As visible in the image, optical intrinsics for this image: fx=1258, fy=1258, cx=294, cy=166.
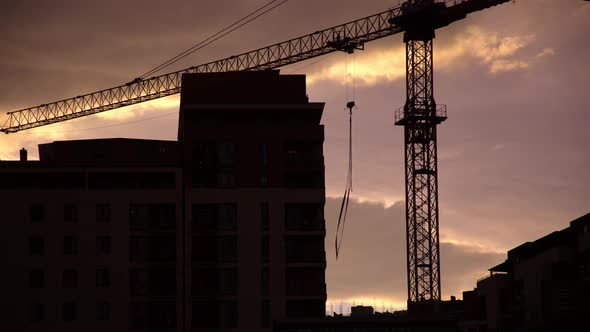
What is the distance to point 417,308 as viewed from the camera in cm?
19788

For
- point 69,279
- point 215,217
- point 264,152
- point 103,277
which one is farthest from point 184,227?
point 69,279

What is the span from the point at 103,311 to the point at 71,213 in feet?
46.4

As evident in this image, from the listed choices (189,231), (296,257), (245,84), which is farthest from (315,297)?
(245,84)

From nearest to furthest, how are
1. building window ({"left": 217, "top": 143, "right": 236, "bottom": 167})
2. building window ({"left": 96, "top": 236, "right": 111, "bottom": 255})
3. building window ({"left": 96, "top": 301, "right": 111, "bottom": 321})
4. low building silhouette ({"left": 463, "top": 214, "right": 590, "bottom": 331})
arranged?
low building silhouette ({"left": 463, "top": 214, "right": 590, "bottom": 331}) < building window ({"left": 96, "top": 301, "right": 111, "bottom": 321}) < building window ({"left": 96, "top": 236, "right": 111, "bottom": 255}) < building window ({"left": 217, "top": 143, "right": 236, "bottom": 167})

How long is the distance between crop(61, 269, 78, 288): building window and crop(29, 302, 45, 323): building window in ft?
13.5

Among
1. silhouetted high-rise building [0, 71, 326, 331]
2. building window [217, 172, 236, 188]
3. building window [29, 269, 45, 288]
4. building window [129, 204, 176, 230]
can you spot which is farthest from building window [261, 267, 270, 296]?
building window [29, 269, 45, 288]

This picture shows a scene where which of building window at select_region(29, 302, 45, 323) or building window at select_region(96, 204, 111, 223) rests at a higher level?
building window at select_region(96, 204, 111, 223)

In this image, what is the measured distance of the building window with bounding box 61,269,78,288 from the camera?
547ft

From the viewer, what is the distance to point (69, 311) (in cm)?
16512

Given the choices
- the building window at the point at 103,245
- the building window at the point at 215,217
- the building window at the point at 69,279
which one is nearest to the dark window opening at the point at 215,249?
the building window at the point at 215,217

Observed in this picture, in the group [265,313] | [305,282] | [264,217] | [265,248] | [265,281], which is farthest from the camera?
[264,217]

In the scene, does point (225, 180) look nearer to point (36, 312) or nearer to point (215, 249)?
point (215, 249)

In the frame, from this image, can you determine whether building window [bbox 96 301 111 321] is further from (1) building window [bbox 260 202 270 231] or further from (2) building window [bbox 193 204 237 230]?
(1) building window [bbox 260 202 270 231]

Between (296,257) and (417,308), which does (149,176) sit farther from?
(417,308)
